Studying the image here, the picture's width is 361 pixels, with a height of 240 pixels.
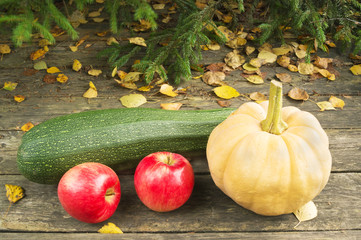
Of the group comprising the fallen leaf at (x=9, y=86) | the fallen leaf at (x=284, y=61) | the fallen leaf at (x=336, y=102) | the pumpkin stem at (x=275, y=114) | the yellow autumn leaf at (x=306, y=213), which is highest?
the pumpkin stem at (x=275, y=114)

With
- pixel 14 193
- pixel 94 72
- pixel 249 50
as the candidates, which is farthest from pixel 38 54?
pixel 249 50

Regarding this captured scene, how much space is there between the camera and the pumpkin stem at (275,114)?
4.59 feet

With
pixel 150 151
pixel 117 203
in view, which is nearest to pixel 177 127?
pixel 150 151

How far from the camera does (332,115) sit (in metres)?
2.26

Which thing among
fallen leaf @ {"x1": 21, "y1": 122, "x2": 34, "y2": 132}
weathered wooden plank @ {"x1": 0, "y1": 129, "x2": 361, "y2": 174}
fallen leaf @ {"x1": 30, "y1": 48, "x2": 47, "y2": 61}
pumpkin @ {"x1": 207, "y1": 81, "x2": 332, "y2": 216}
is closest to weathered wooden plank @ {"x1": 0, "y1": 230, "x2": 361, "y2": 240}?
pumpkin @ {"x1": 207, "y1": 81, "x2": 332, "y2": 216}

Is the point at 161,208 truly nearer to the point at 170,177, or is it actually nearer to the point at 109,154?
the point at 170,177

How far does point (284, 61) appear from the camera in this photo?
9.09 ft

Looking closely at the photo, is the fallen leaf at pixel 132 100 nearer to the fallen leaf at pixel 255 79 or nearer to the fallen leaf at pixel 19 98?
the fallen leaf at pixel 19 98

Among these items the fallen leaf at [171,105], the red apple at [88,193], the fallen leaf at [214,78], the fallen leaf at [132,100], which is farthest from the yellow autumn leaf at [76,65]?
the red apple at [88,193]

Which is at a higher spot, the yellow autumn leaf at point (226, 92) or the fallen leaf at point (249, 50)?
the fallen leaf at point (249, 50)

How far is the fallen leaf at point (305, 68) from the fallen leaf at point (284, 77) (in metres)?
0.14

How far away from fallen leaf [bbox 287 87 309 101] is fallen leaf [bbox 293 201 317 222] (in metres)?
0.99

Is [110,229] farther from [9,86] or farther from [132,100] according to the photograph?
[9,86]

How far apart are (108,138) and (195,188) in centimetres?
55
